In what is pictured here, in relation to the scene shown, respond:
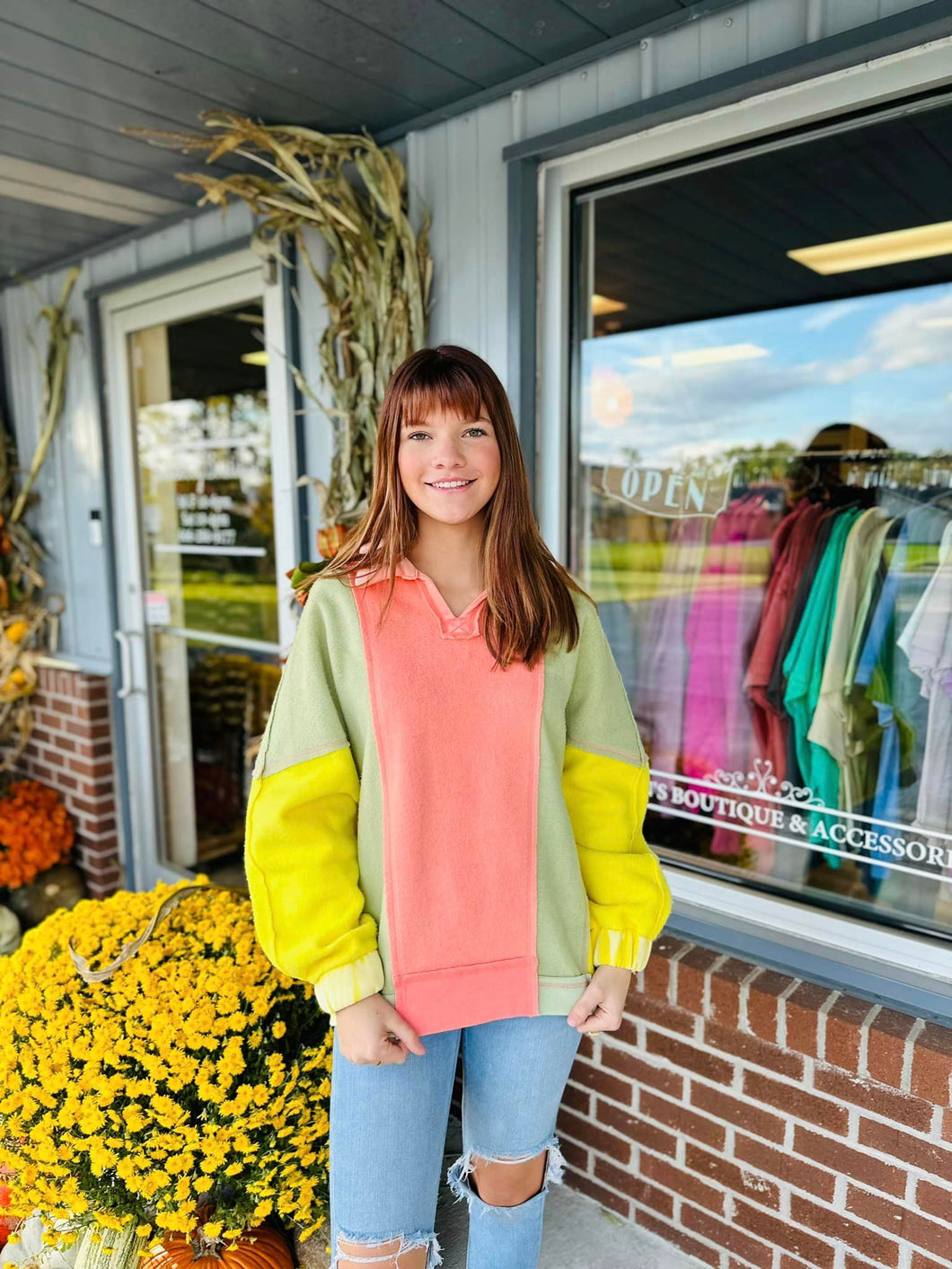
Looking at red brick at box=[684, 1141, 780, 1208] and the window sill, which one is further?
red brick at box=[684, 1141, 780, 1208]

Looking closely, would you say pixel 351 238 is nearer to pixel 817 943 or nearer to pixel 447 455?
pixel 447 455

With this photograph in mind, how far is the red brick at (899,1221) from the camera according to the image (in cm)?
161

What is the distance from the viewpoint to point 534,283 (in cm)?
212

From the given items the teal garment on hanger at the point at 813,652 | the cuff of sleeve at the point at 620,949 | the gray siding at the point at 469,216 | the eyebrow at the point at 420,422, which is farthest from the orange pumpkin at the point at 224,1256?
the gray siding at the point at 469,216

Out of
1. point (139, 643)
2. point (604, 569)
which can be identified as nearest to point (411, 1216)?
point (604, 569)

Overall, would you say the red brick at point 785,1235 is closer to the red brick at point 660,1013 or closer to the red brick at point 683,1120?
the red brick at point 683,1120

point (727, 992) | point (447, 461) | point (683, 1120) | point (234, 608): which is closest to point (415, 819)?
point (447, 461)

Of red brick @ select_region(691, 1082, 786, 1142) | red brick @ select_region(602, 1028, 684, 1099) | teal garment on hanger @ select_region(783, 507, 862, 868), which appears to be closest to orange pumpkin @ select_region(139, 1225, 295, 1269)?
red brick @ select_region(602, 1028, 684, 1099)

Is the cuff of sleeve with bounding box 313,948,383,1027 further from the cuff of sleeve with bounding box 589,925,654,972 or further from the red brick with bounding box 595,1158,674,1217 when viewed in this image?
the red brick with bounding box 595,1158,674,1217

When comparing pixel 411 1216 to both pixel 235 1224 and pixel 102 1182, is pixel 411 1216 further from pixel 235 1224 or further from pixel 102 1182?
pixel 102 1182

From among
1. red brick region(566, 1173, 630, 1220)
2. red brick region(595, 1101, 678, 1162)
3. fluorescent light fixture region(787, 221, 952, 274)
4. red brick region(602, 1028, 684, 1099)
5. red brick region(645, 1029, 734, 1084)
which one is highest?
fluorescent light fixture region(787, 221, 952, 274)

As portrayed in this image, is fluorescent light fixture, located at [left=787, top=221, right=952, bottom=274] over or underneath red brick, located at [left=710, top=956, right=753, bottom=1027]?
over

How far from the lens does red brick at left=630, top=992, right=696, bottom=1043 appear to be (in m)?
1.92

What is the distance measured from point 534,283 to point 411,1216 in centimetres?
188
